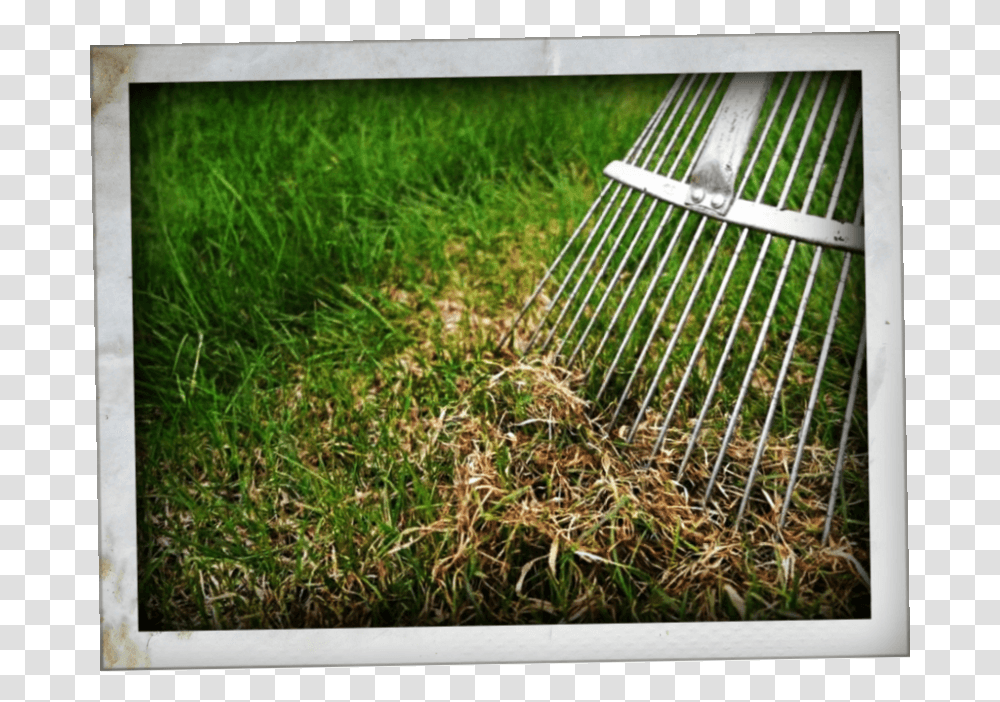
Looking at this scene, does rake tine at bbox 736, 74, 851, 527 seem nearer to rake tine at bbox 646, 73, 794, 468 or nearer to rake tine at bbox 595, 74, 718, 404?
rake tine at bbox 646, 73, 794, 468

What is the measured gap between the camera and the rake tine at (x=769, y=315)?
1421mm

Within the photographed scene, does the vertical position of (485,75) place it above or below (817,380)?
above

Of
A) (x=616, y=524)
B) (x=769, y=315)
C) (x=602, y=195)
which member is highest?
(x=602, y=195)

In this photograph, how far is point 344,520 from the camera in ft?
4.73

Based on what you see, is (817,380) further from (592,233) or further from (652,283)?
(592,233)

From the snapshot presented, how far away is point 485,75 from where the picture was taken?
145 centimetres

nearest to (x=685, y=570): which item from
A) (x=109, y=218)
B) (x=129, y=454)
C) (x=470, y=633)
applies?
(x=470, y=633)

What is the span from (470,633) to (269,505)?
0.44 m

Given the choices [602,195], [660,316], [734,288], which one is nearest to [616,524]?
[660,316]

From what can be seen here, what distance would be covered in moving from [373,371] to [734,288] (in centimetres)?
70

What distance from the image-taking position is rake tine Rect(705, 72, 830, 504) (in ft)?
4.66

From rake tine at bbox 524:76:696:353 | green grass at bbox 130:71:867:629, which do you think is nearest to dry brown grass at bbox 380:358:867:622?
green grass at bbox 130:71:867:629

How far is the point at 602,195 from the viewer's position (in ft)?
4.98

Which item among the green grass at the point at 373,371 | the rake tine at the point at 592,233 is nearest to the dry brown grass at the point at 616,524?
the green grass at the point at 373,371
